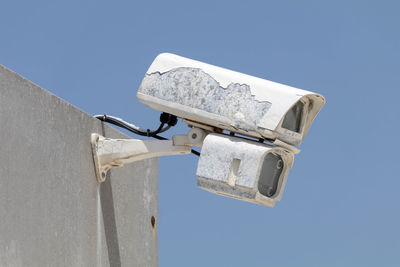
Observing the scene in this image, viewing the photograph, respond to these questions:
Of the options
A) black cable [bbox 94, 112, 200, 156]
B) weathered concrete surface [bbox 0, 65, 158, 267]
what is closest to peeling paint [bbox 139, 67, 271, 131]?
black cable [bbox 94, 112, 200, 156]

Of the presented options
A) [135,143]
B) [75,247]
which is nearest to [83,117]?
[135,143]

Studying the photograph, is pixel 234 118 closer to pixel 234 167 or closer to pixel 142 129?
pixel 234 167

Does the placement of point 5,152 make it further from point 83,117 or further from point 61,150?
point 83,117

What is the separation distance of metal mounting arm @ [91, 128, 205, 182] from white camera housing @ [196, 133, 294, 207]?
11.9 inches

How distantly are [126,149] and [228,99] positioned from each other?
0.65 meters

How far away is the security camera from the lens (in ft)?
11.5

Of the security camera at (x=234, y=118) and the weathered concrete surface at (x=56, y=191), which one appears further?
the security camera at (x=234, y=118)

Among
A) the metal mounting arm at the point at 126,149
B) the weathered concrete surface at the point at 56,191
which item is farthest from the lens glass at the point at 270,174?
the weathered concrete surface at the point at 56,191

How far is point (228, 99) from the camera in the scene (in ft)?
11.8

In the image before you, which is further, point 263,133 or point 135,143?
point 135,143

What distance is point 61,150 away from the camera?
3650 mm

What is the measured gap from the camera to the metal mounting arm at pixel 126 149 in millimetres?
3898

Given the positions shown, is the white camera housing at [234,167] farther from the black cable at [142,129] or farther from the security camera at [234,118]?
the black cable at [142,129]

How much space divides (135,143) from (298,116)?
0.79 meters
